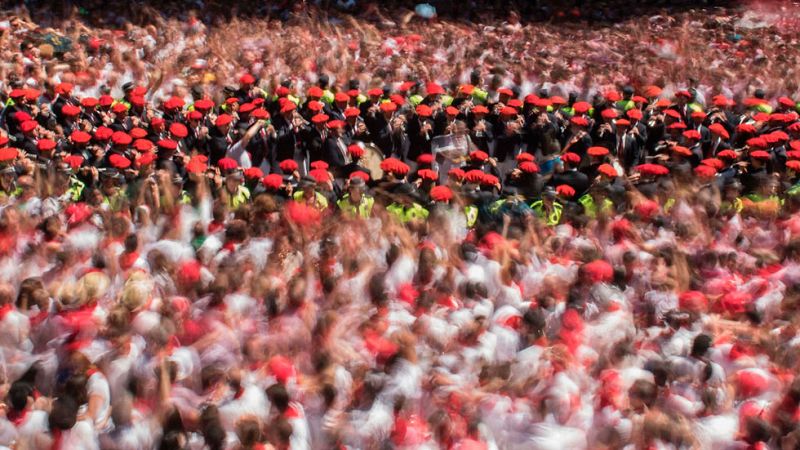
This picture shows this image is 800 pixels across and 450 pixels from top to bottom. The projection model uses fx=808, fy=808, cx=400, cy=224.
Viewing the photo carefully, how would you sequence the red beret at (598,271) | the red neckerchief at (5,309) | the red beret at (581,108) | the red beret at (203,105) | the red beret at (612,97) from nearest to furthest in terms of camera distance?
the red neckerchief at (5,309) < the red beret at (598,271) < the red beret at (203,105) < the red beret at (581,108) < the red beret at (612,97)

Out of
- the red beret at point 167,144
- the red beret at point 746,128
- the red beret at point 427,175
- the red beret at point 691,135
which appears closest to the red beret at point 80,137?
the red beret at point 167,144

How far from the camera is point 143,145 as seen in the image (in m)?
6.95

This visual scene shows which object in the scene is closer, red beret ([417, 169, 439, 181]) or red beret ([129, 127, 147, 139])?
red beret ([417, 169, 439, 181])

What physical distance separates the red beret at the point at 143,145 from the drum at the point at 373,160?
1.91 m

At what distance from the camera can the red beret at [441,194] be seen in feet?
20.7

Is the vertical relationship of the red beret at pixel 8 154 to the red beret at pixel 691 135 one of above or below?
below

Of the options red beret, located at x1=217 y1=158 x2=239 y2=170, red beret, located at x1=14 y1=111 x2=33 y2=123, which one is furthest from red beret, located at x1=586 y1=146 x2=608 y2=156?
red beret, located at x1=14 y1=111 x2=33 y2=123

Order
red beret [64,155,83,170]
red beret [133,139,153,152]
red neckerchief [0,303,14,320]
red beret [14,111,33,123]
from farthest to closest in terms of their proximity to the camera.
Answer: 1. red beret [14,111,33,123]
2. red beret [133,139,153,152]
3. red beret [64,155,83,170]
4. red neckerchief [0,303,14,320]

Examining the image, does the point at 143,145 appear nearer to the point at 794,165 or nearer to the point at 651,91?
the point at 651,91

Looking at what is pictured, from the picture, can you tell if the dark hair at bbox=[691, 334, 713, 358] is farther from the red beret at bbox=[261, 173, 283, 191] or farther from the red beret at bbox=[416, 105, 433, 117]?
the red beret at bbox=[416, 105, 433, 117]

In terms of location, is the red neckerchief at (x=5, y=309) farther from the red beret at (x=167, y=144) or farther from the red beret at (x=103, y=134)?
the red beret at (x=103, y=134)

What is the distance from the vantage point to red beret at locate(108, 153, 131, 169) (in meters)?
6.52

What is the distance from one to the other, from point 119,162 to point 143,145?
1.47ft

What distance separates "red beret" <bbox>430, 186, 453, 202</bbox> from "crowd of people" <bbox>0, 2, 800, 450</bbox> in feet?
0.08
